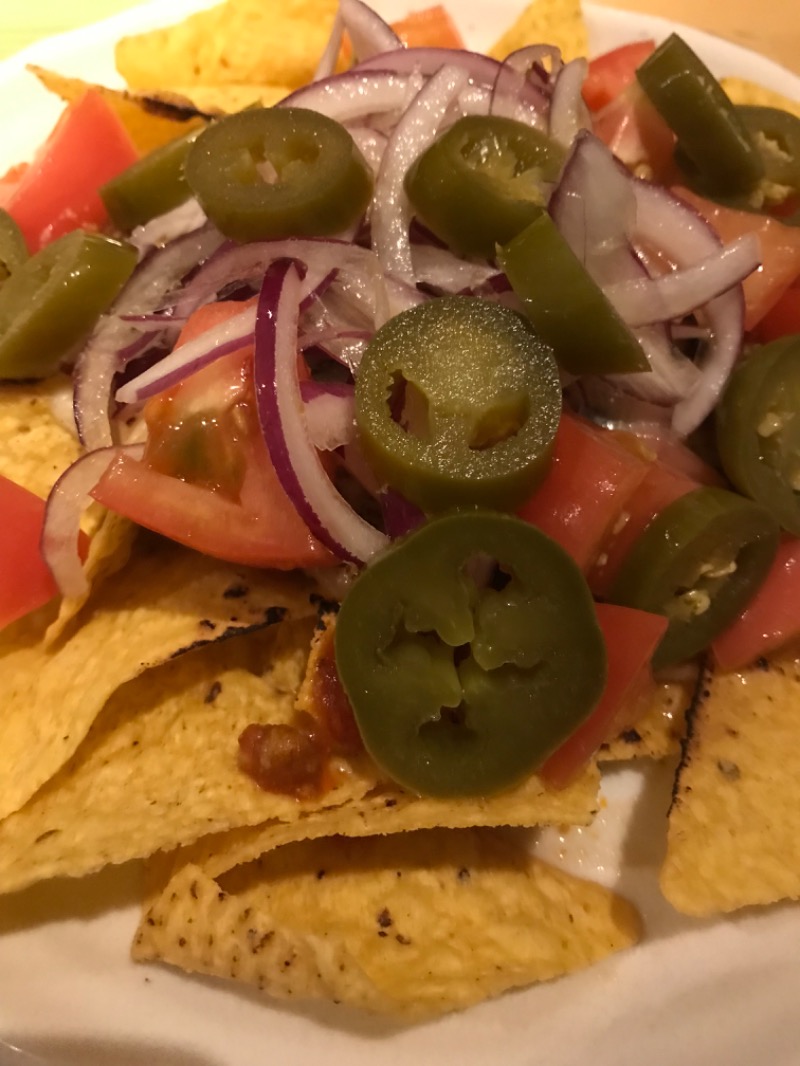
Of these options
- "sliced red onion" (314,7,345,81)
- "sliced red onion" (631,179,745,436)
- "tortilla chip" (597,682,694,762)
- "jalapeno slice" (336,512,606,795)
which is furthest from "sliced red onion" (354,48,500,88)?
"tortilla chip" (597,682,694,762)

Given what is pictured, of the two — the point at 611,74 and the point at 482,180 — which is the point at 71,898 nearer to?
the point at 482,180

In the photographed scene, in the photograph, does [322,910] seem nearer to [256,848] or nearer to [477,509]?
[256,848]

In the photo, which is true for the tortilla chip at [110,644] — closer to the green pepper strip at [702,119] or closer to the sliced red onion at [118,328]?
the sliced red onion at [118,328]

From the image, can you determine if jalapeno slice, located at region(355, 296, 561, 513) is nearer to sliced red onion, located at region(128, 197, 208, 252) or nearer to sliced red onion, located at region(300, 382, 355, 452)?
sliced red onion, located at region(300, 382, 355, 452)

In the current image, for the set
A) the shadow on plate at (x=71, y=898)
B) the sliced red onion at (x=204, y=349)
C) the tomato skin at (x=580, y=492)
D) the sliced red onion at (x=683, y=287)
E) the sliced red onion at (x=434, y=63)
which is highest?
the sliced red onion at (x=434, y=63)

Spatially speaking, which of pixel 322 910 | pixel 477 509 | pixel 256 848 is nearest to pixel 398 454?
pixel 477 509

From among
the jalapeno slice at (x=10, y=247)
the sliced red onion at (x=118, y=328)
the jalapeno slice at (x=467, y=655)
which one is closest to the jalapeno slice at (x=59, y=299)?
the sliced red onion at (x=118, y=328)
